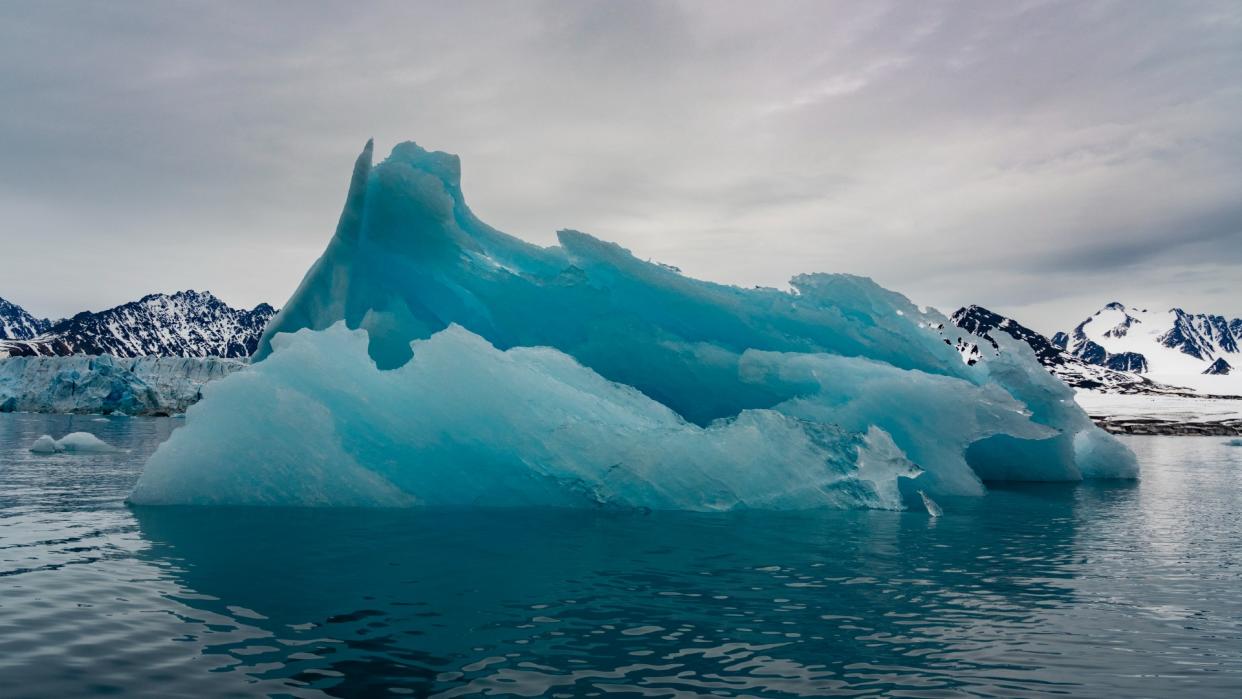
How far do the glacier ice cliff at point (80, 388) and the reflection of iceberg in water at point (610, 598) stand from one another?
68132mm

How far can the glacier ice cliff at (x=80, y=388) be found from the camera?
73.8 m

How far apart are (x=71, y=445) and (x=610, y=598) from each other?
28303 millimetres

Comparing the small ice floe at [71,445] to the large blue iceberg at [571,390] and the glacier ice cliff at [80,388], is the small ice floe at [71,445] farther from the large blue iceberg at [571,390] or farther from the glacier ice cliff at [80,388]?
the glacier ice cliff at [80,388]

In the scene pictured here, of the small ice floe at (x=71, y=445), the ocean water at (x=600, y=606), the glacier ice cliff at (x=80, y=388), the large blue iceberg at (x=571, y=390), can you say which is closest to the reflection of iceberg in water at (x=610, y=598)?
the ocean water at (x=600, y=606)

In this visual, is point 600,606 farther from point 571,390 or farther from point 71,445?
point 71,445

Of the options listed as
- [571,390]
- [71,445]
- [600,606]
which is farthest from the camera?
[71,445]

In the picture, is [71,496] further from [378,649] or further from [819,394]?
[819,394]

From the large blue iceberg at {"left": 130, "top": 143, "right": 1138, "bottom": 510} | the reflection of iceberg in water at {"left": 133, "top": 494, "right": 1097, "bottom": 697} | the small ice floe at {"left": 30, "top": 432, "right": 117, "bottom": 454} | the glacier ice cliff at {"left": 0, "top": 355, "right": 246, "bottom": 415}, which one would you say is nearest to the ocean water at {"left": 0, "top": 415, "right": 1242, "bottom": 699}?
the reflection of iceberg in water at {"left": 133, "top": 494, "right": 1097, "bottom": 697}

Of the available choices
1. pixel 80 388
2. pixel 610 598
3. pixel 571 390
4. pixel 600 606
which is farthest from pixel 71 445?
pixel 80 388

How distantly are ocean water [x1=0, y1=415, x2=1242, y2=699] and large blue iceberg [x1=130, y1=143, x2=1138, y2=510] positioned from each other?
1086 mm

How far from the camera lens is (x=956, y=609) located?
7.90 metres

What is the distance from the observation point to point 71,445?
2934 centimetres

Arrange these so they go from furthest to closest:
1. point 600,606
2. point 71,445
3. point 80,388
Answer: point 80,388 < point 71,445 < point 600,606

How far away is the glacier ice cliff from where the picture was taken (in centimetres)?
7375
